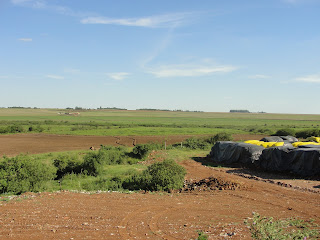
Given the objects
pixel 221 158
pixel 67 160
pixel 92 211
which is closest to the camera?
pixel 92 211

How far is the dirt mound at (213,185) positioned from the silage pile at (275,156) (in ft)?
17.9

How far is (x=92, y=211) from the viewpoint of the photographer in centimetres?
1045

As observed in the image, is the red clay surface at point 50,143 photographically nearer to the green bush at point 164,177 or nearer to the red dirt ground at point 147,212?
the green bush at point 164,177

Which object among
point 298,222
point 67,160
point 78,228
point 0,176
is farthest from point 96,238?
point 67,160

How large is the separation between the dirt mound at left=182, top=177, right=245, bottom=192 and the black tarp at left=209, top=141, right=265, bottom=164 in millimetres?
7534

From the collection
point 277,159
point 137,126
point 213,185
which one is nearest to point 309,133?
point 277,159

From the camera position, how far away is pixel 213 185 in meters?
14.9

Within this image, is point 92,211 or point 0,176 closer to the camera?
point 92,211

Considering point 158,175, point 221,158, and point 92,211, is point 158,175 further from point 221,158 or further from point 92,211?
point 221,158

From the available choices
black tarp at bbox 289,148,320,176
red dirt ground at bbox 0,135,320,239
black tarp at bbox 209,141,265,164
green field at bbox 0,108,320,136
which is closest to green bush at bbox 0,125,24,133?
green field at bbox 0,108,320,136

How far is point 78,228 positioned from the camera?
28.6 feet

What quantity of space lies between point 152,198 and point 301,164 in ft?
33.8

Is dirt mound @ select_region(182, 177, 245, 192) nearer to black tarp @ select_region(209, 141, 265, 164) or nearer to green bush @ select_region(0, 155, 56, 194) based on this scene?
green bush @ select_region(0, 155, 56, 194)

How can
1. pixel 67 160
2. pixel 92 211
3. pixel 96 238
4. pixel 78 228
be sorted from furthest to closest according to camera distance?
pixel 67 160, pixel 92 211, pixel 78 228, pixel 96 238
